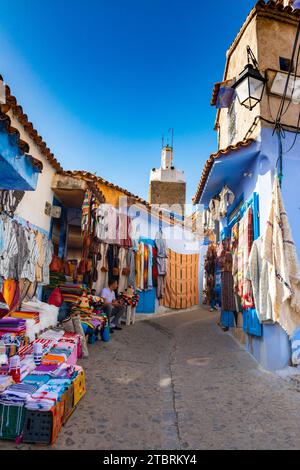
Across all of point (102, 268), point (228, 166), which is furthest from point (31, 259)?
point (228, 166)

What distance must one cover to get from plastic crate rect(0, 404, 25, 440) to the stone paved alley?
83 mm

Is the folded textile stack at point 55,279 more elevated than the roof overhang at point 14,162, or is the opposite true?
the roof overhang at point 14,162

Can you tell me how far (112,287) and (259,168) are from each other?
5.29 meters

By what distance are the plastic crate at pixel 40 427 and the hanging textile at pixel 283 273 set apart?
3.23 metres

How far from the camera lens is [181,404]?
376 cm

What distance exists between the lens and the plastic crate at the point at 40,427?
8.80 ft

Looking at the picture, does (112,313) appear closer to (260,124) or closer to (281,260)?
(281,260)

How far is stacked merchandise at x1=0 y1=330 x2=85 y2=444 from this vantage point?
2711 mm

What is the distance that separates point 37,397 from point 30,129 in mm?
5056

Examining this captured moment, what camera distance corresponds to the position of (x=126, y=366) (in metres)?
5.36

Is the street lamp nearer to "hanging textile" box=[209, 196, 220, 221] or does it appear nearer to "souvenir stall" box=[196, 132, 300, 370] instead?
"souvenir stall" box=[196, 132, 300, 370]

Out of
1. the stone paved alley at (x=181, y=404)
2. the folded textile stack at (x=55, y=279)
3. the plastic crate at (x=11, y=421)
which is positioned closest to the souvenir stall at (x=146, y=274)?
the folded textile stack at (x=55, y=279)

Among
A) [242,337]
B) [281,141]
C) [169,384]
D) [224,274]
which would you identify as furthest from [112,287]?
[281,141]

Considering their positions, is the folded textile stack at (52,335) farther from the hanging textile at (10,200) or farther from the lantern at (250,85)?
the lantern at (250,85)
